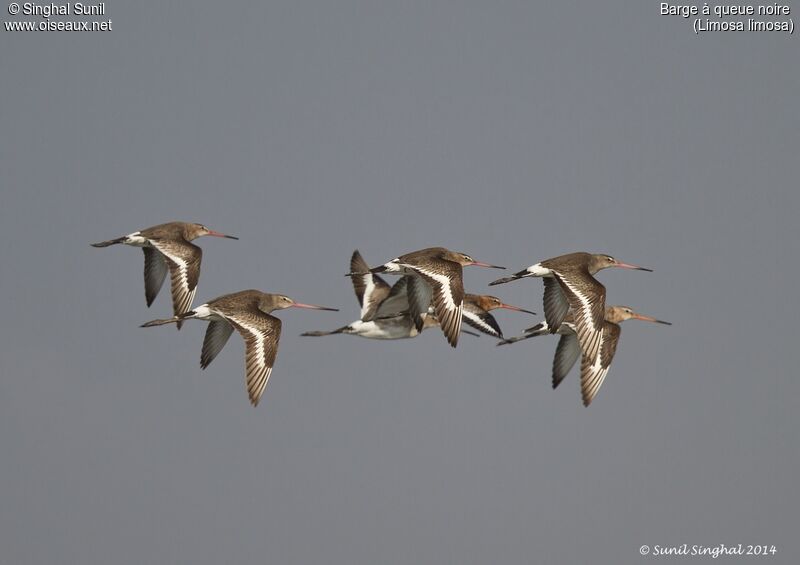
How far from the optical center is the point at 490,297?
104 feet

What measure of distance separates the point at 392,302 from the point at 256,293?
2.40 metres

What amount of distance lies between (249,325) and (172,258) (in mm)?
3276

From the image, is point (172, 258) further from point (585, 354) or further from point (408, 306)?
point (585, 354)

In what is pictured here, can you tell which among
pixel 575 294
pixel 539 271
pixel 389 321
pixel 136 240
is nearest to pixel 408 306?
pixel 389 321

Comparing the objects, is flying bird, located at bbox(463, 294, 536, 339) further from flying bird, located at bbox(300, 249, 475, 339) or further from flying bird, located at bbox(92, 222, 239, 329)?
flying bird, located at bbox(92, 222, 239, 329)

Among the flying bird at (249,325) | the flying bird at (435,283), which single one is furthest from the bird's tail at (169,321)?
the flying bird at (435,283)

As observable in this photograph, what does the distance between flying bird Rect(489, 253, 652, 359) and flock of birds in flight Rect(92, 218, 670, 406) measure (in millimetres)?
15

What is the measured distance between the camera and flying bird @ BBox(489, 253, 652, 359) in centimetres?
2641

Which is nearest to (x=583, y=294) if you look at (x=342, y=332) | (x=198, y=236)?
(x=342, y=332)

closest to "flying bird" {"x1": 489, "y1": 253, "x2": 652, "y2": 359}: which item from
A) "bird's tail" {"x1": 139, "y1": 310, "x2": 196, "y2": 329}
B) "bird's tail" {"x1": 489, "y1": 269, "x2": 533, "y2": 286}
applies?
"bird's tail" {"x1": 489, "y1": 269, "x2": 533, "y2": 286}

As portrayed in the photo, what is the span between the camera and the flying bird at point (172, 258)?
95.0ft

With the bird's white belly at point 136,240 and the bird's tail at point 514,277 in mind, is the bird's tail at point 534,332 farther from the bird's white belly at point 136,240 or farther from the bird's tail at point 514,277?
the bird's white belly at point 136,240

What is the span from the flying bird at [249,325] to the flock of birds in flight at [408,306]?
15 mm

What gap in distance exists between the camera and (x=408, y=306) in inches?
1131
